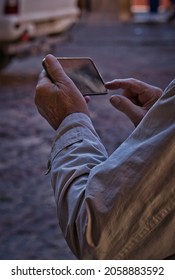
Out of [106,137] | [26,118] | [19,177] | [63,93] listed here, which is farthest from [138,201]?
[26,118]

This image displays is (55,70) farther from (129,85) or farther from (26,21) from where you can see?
(26,21)

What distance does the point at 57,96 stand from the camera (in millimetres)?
1751

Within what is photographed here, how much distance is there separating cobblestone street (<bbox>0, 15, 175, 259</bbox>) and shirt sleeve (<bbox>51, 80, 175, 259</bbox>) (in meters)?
2.10

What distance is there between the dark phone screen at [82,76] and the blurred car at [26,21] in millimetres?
6111

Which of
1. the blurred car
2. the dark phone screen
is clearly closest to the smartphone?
the dark phone screen

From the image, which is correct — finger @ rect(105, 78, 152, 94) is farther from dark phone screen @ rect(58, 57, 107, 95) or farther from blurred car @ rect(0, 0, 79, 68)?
blurred car @ rect(0, 0, 79, 68)

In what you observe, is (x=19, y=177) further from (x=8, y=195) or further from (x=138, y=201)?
(x=138, y=201)

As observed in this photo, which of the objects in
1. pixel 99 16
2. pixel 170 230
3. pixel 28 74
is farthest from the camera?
pixel 99 16

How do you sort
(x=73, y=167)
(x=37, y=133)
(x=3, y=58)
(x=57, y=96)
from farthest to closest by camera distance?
1. (x=3, y=58)
2. (x=37, y=133)
3. (x=57, y=96)
4. (x=73, y=167)

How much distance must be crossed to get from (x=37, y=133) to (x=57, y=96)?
444 centimetres

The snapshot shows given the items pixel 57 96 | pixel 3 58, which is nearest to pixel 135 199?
pixel 57 96

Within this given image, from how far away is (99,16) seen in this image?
21.0m

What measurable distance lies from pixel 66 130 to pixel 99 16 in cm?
1959

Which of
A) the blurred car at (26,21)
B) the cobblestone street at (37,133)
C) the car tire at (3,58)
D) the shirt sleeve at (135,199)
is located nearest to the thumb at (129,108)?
the shirt sleeve at (135,199)
